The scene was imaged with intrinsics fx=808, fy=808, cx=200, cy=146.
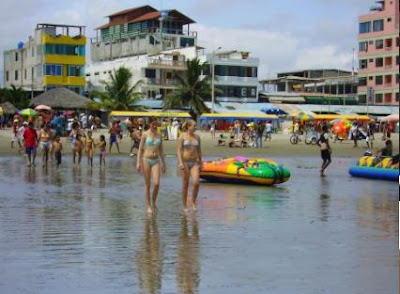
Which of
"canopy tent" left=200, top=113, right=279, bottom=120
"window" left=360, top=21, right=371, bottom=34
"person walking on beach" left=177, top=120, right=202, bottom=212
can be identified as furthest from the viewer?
"window" left=360, top=21, right=371, bottom=34

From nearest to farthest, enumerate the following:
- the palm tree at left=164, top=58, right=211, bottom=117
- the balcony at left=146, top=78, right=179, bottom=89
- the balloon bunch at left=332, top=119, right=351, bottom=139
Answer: the balloon bunch at left=332, top=119, right=351, bottom=139, the palm tree at left=164, top=58, right=211, bottom=117, the balcony at left=146, top=78, right=179, bottom=89

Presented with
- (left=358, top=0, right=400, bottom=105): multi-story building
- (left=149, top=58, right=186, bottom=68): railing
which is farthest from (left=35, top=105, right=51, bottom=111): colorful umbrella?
(left=358, top=0, right=400, bottom=105): multi-story building

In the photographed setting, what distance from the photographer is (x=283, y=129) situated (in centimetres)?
6775

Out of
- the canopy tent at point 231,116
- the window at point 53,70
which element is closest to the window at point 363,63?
the canopy tent at point 231,116

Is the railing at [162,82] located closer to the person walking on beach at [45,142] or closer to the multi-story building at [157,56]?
the multi-story building at [157,56]

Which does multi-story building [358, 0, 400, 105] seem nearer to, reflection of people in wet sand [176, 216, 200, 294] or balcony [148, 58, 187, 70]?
balcony [148, 58, 187, 70]

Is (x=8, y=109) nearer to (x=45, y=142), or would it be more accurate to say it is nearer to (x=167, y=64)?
(x=167, y=64)

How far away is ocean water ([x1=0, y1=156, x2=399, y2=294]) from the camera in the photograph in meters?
7.18

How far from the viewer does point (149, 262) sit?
809cm

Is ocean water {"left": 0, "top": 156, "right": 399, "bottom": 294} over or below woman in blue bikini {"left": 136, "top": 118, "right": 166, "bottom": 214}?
below

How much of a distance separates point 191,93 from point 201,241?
6180cm

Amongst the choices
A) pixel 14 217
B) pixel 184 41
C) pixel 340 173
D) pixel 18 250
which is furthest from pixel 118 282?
pixel 184 41

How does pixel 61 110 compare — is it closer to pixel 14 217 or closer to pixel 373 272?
pixel 14 217

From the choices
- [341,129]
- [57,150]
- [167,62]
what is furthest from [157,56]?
[57,150]
